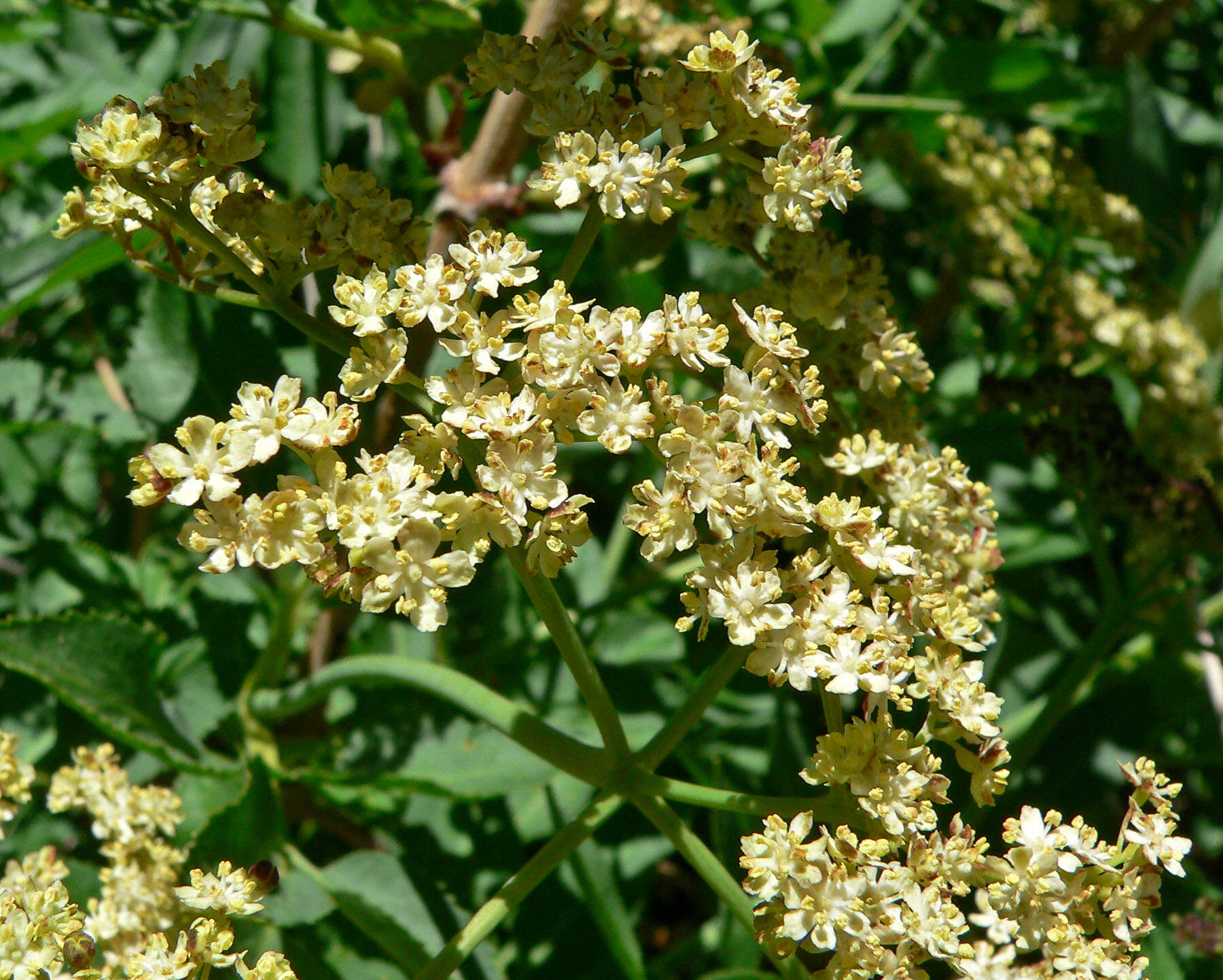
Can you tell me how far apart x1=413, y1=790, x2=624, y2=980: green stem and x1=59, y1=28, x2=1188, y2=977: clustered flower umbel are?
141 millimetres

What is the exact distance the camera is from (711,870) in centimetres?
90

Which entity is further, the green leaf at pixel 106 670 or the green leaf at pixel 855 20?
the green leaf at pixel 855 20

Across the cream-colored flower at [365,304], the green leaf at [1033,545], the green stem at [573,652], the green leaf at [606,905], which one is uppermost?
the cream-colored flower at [365,304]

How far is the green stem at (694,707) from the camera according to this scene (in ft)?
2.95

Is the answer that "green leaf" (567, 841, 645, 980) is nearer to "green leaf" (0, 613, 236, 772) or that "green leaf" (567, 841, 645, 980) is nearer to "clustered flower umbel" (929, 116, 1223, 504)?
"green leaf" (0, 613, 236, 772)

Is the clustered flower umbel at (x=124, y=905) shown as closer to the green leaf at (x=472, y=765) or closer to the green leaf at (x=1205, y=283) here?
the green leaf at (x=472, y=765)

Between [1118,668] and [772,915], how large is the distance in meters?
0.89

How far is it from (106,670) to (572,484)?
0.69 metres

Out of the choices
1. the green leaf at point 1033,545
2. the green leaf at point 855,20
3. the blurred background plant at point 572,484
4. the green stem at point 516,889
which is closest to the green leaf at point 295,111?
the blurred background plant at point 572,484

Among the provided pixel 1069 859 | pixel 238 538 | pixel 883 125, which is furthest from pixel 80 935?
pixel 883 125

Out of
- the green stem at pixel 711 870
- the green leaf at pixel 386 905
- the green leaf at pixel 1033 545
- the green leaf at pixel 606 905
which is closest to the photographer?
the green stem at pixel 711 870

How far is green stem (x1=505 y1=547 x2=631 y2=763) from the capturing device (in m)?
0.85

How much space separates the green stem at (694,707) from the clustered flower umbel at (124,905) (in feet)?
0.97

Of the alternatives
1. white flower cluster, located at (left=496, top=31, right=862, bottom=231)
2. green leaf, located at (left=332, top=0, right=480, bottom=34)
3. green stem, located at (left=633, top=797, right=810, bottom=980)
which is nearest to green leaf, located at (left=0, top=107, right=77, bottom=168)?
green leaf, located at (left=332, top=0, right=480, bottom=34)
